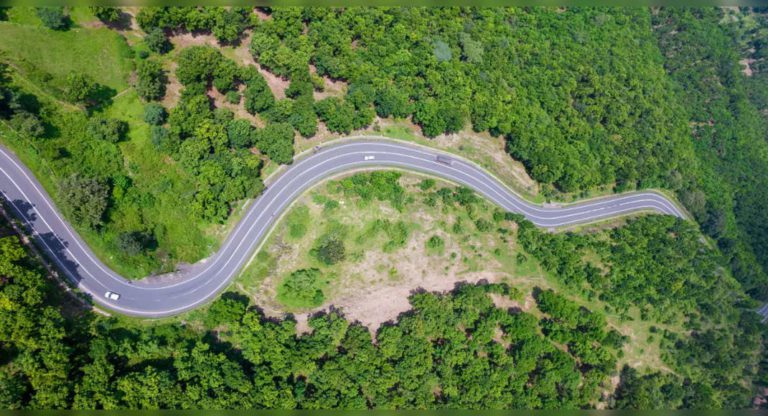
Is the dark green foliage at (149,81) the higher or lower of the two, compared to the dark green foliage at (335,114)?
lower

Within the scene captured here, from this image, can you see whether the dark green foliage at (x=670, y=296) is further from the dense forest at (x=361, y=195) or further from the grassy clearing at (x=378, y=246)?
the grassy clearing at (x=378, y=246)

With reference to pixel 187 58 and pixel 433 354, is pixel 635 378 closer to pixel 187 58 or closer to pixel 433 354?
pixel 433 354

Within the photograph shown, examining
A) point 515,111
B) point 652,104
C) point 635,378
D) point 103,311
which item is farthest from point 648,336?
point 103,311

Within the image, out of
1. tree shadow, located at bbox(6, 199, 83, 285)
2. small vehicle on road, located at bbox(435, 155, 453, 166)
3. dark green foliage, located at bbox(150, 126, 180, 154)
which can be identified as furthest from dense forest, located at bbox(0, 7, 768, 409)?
small vehicle on road, located at bbox(435, 155, 453, 166)

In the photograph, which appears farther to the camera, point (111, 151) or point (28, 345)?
point (111, 151)

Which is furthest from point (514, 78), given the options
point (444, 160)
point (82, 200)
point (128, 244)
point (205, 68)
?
point (82, 200)

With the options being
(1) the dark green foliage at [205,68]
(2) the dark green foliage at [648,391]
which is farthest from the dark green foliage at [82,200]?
(2) the dark green foliage at [648,391]

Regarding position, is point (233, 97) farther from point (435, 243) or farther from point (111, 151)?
point (435, 243)
